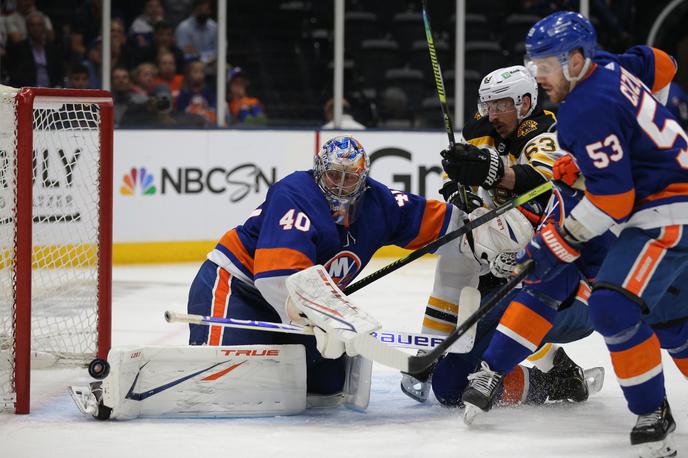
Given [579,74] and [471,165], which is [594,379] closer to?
[471,165]

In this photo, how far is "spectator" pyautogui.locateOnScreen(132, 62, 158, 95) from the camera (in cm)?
666

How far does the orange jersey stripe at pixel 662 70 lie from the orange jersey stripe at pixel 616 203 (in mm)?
603

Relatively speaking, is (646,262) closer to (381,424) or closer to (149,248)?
(381,424)

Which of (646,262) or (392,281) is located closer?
(646,262)

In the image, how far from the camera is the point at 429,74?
24.6 feet

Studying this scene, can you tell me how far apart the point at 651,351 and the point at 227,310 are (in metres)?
1.18

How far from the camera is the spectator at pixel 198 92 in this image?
6.76 metres

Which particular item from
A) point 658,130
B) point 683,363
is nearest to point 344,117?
point 683,363

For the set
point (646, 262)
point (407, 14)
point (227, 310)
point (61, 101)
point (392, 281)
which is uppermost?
point (407, 14)

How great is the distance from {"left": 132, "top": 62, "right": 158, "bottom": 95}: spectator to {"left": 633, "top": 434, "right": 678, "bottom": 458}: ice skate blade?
179 inches

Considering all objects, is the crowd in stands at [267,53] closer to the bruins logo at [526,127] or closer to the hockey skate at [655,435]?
the bruins logo at [526,127]

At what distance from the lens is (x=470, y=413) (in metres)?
3.01

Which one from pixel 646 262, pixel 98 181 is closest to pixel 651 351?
pixel 646 262

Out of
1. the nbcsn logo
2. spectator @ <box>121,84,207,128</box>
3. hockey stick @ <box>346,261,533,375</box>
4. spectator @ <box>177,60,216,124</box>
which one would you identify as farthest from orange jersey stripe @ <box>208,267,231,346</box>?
spectator @ <box>177,60,216,124</box>
